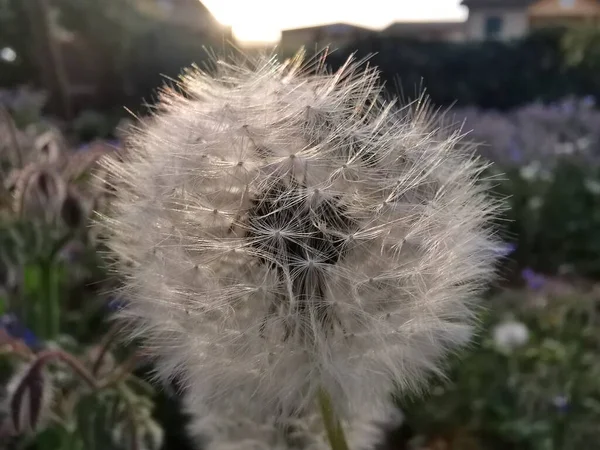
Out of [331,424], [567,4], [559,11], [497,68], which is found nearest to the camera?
[331,424]

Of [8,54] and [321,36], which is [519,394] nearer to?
[321,36]

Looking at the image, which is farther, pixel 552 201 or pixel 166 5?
pixel 166 5

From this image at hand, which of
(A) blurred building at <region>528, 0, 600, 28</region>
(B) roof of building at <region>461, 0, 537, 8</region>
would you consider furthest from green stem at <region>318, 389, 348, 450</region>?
(B) roof of building at <region>461, 0, 537, 8</region>

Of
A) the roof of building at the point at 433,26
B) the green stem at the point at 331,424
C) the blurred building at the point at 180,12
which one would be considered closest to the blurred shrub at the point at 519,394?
the green stem at the point at 331,424

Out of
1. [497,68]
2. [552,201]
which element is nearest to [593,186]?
[552,201]

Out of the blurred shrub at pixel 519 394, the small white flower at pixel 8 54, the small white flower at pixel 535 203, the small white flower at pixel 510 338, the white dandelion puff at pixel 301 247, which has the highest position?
the small white flower at pixel 8 54

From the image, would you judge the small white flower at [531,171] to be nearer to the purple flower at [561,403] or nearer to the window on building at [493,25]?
the purple flower at [561,403]

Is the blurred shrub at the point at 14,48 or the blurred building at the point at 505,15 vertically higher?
the blurred building at the point at 505,15

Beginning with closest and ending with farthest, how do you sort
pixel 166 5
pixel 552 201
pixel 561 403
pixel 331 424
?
pixel 331 424
pixel 561 403
pixel 552 201
pixel 166 5
